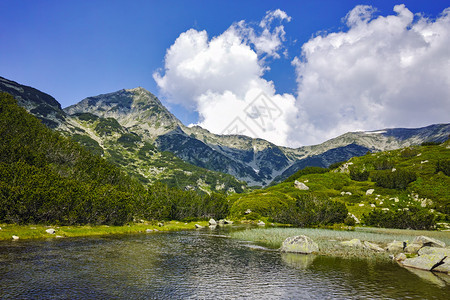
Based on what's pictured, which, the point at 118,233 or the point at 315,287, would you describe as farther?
the point at 118,233

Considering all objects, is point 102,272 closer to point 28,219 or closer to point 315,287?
point 315,287

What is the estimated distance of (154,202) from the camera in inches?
4589

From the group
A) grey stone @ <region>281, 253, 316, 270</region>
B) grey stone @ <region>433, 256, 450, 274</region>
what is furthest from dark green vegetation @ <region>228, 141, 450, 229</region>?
grey stone @ <region>433, 256, 450, 274</region>

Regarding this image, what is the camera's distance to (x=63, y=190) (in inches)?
2970

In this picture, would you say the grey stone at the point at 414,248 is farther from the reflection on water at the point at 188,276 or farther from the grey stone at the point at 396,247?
the reflection on water at the point at 188,276

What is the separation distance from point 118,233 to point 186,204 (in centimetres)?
6332

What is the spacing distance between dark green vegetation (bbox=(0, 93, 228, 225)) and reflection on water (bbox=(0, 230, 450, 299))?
22309 millimetres

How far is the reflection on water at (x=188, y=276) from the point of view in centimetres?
2605

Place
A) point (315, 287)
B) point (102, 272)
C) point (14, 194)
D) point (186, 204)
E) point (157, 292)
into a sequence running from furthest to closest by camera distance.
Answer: point (186, 204) → point (14, 194) → point (102, 272) → point (315, 287) → point (157, 292)

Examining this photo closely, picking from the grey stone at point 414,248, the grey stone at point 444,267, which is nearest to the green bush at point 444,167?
the grey stone at point 414,248

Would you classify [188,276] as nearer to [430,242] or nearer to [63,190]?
[430,242]

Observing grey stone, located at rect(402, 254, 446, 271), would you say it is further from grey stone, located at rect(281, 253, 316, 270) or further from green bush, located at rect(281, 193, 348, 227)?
green bush, located at rect(281, 193, 348, 227)

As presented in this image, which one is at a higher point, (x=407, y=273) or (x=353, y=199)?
(x=353, y=199)

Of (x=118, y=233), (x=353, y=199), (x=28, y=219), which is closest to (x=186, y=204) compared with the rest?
(x=118, y=233)
